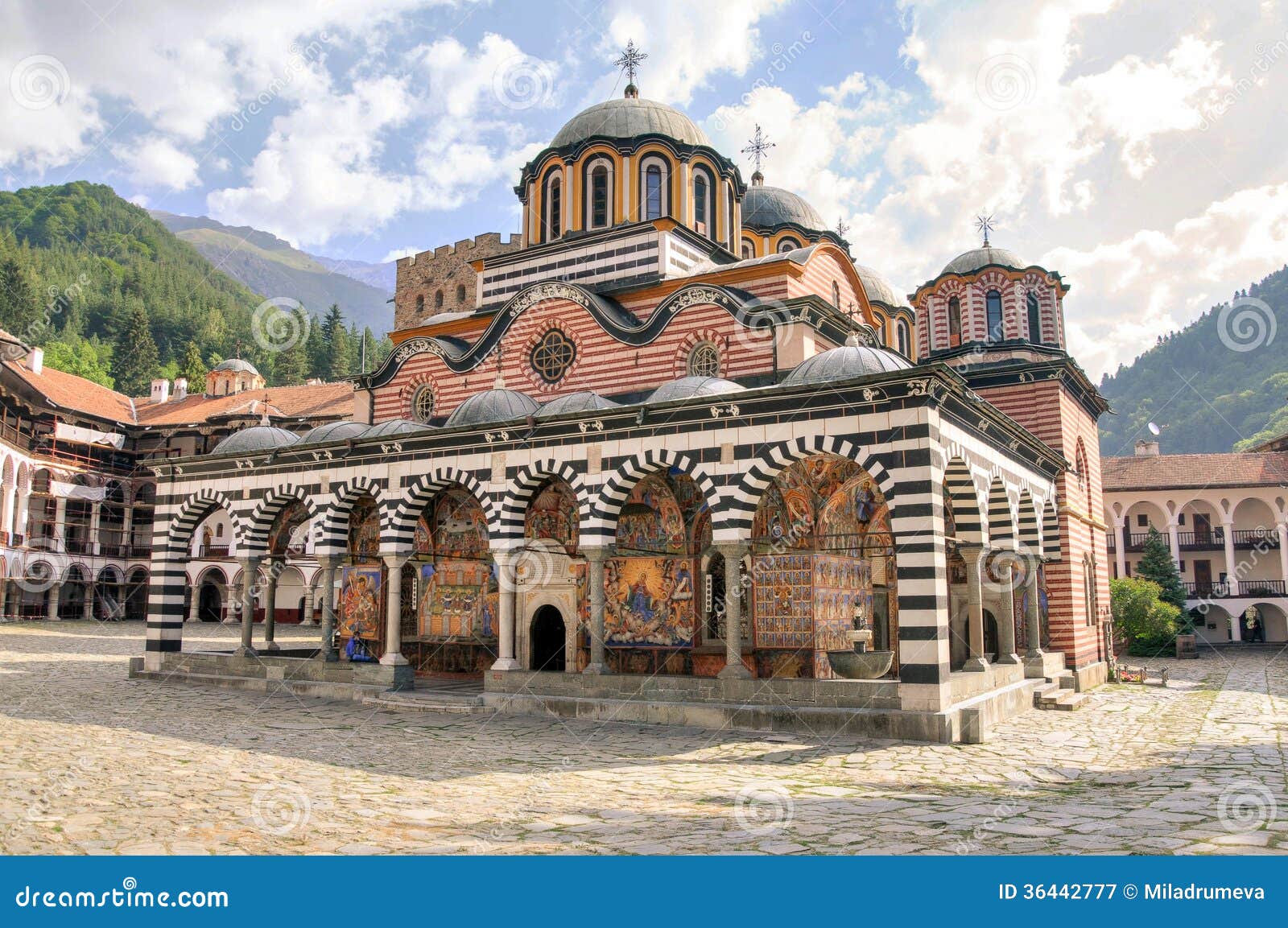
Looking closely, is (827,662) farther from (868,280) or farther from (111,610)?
(111,610)

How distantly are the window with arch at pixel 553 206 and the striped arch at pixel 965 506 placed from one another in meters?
10.3

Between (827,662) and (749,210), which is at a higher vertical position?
(749,210)

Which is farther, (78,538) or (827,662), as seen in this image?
(78,538)

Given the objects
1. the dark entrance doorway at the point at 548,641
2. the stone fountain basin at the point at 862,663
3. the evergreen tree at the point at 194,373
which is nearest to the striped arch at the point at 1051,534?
the stone fountain basin at the point at 862,663

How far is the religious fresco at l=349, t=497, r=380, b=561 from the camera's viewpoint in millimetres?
19234

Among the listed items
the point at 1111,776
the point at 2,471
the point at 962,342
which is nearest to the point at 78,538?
the point at 2,471

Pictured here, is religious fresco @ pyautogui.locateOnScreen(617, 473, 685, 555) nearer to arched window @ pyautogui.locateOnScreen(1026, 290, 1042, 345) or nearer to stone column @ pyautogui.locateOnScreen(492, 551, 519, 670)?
stone column @ pyautogui.locateOnScreen(492, 551, 519, 670)

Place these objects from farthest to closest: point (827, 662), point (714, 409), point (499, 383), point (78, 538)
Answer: point (78, 538) → point (499, 383) → point (827, 662) → point (714, 409)

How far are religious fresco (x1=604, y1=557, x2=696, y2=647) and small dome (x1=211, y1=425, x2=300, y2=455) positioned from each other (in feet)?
23.2

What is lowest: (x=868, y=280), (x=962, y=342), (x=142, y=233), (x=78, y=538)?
(x=78, y=538)

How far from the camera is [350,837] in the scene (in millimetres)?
6320

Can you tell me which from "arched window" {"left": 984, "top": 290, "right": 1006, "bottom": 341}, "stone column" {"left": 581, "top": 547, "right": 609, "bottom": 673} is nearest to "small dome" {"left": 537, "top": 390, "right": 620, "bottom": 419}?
"stone column" {"left": 581, "top": 547, "right": 609, "bottom": 673}

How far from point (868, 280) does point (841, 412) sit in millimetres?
18345

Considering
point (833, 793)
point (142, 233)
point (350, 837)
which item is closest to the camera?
point (350, 837)
